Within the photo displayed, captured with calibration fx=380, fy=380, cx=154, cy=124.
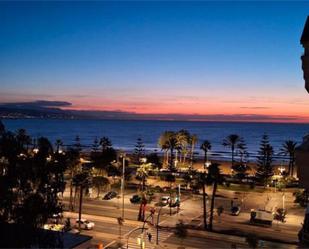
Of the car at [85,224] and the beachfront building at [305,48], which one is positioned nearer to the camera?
the beachfront building at [305,48]

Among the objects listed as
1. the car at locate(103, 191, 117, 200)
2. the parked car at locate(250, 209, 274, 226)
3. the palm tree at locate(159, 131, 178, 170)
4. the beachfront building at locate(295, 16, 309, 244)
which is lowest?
the car at locate(103, 191, 117, 200)

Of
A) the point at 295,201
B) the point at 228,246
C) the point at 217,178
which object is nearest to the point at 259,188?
the point at 295,201

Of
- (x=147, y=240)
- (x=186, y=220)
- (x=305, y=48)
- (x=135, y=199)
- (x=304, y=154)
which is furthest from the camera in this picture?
(x=135, y=199)

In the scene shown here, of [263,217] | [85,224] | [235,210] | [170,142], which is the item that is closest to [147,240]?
[85,224]

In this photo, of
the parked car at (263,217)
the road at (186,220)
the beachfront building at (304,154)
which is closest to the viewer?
the beachfront building at (304,154)

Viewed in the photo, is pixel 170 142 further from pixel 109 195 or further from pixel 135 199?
pixel 135 199

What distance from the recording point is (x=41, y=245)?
70.8 feet

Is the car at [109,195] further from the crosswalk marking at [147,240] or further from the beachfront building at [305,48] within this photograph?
the beachfront building at [305,48]

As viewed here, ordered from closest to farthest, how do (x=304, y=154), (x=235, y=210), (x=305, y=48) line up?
1. (x=304, y=154)
2. (x=305, y=48)
3. (x=235, y=210)

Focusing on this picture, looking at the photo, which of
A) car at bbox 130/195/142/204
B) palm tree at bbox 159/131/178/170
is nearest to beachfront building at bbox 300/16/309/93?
car at bbox 130/195/142/204

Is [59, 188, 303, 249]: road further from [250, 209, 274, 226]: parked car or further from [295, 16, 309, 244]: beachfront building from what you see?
[295, 16, 309, 244]: beachfront building

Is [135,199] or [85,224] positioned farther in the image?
[135,199]

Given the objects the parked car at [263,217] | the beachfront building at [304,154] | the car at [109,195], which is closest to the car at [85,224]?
the car at [109,195]

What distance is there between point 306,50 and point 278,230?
45.3m
